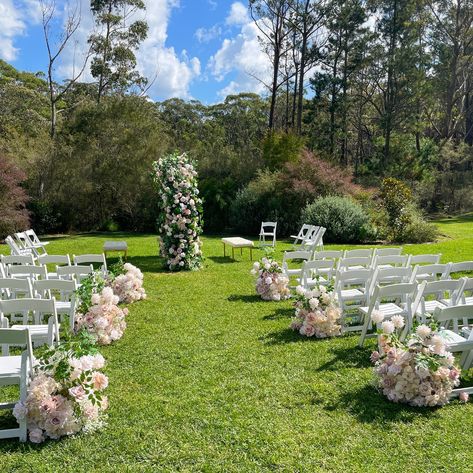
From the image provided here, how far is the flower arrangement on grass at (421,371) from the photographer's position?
3.90 metres

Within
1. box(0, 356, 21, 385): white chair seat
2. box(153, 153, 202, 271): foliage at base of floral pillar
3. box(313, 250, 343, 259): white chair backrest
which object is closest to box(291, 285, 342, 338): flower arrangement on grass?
box(313, 250, 343, 259): white chair backrest

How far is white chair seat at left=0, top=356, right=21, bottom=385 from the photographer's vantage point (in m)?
3.52

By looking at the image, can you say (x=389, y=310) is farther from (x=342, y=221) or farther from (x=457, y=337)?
(x=342, y=221)

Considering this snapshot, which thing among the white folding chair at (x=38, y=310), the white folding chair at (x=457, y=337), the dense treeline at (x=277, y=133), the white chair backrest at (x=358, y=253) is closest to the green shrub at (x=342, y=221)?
the dense treeline at (x=277, y=133)

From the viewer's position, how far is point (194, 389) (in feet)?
14.4

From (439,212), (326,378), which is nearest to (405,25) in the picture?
(439,212)

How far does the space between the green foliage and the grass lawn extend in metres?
15.7

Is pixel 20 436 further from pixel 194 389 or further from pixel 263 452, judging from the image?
pixel 263 452

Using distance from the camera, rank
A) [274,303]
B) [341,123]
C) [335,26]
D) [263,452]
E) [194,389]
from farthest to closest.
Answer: [341,123], [335,26], [274,303], [194,389], [263,452]

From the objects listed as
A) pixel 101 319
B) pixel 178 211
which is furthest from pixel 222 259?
pixel 101 319

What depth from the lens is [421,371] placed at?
3906mm

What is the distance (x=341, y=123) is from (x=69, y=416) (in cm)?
3234

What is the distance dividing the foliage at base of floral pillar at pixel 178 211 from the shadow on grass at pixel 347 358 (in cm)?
596

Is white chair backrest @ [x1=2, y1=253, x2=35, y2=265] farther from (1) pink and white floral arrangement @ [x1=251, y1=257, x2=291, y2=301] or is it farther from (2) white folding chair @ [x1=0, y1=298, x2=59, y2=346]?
(1) pink and white floral arrangement @ [x1=251, y1=257, x2=291, y2=301]
